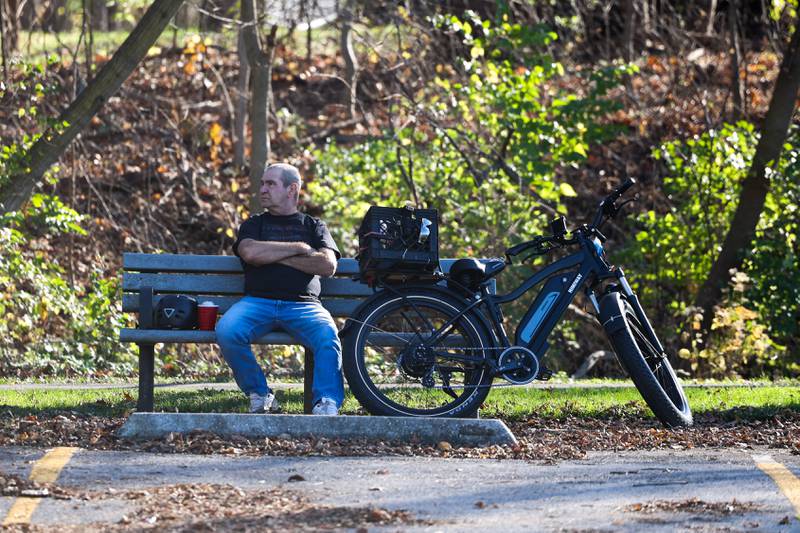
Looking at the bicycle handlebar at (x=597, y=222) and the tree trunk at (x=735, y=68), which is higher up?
the tree trunk at (x=735, y=68)

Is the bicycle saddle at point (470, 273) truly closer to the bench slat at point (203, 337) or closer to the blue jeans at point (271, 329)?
the bench slat at point (203, 337)

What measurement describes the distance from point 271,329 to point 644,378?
7.23 ft

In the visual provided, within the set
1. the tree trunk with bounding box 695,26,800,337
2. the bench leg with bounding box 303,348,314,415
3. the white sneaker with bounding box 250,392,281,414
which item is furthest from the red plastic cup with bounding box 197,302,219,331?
the tree trunk with bounding box 695,26,800,337

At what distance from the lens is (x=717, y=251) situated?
1500 centimetres

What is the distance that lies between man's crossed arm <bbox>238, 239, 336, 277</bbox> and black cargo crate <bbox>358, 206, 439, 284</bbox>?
17.4 inches

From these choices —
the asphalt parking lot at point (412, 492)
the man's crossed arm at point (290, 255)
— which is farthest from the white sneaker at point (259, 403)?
the asphalt parking lot at point (412, 492)

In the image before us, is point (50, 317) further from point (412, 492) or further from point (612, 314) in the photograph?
point (412, 492)

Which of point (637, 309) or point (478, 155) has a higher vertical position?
point (478, 155)

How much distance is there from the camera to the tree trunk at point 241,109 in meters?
17.5

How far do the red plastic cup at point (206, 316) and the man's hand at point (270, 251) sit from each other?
0.38m

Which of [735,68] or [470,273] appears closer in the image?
[470,273]

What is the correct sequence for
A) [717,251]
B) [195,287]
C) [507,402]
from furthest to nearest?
[717,251]
[507,402]
[195,287]

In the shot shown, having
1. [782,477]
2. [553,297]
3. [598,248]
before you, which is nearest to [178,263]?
[553,297]

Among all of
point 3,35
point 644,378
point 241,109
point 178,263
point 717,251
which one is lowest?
point 644,378
